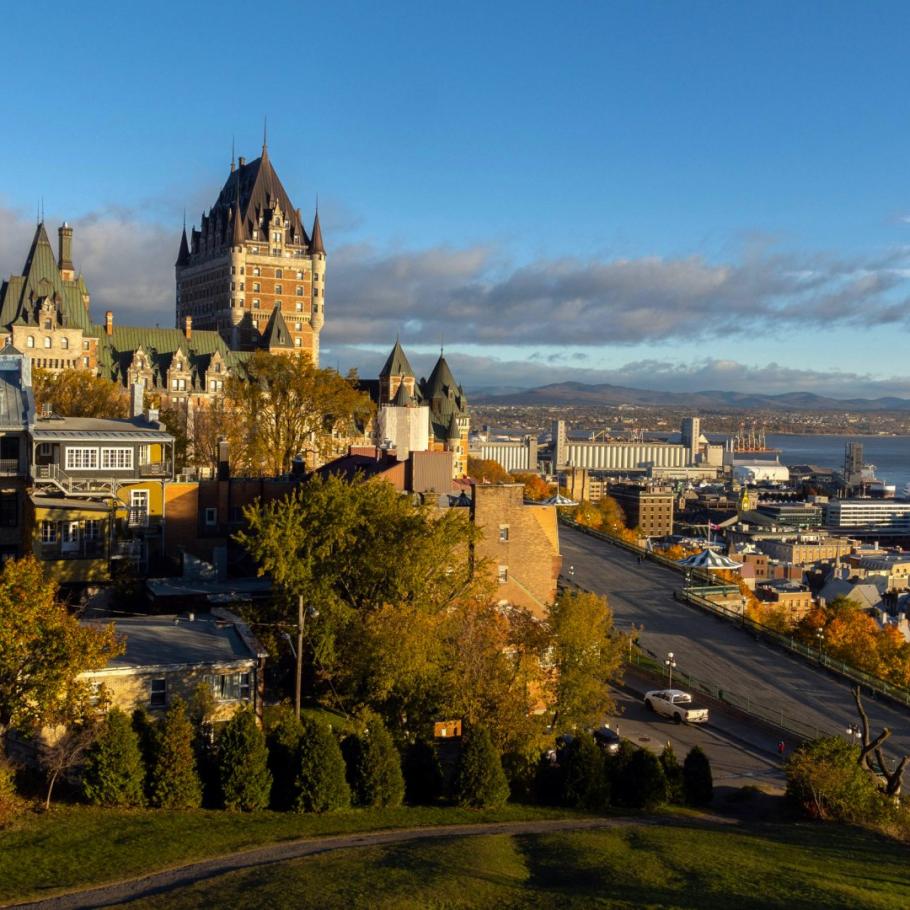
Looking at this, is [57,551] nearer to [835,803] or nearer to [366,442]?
[835,803]

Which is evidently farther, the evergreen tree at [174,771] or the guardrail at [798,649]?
the guardrail at [798,649]

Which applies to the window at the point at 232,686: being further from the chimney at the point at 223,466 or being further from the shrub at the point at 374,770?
the chimney at the point at 223,466

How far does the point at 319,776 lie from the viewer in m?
24.1

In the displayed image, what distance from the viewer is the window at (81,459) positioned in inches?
1539

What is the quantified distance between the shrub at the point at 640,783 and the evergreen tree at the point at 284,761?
8534 millimetres

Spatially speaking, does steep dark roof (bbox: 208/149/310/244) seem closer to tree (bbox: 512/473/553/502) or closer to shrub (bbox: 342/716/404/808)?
tree (bbox: 512/473/553/502)

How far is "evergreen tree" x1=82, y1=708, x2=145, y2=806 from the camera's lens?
890 inches

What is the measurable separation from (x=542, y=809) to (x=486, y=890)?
7.72 m

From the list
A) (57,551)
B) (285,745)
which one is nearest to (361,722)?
(285,745)

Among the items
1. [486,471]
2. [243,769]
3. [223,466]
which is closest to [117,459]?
[223,466]

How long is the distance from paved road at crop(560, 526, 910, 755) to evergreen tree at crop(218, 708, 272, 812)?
1033 inches

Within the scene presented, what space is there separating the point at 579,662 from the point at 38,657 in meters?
15.5

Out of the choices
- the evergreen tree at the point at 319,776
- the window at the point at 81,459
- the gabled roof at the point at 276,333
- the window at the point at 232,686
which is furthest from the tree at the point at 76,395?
the gabled roof at the point at 276,333

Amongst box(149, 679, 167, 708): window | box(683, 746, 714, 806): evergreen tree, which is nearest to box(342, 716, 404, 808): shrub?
box(149, 679, 167, 708): window
